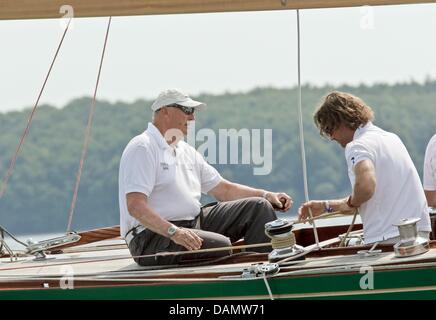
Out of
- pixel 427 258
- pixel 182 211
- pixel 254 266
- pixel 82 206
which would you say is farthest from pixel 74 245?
pixel 82 206

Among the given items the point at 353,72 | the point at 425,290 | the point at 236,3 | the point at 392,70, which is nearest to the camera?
the point at 425,290

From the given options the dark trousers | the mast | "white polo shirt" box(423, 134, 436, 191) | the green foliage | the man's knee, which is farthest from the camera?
the green foliage

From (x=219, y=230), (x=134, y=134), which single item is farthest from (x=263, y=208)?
(x=134, y=134)

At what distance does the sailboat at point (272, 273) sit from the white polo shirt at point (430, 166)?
470 mm

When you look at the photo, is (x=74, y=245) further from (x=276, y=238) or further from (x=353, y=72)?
(x=353, y=72)

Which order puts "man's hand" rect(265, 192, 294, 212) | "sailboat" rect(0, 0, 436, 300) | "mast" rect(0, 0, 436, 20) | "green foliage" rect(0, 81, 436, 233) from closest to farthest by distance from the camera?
1. "sailboat" rect(0, 0, 436, 300)
2. "man's hand" rect(265, 192, 294, 212)
3. "mast" rect(0, 0, 436, 20)
4. "green foliage" rect(0, 81, 436, 233)

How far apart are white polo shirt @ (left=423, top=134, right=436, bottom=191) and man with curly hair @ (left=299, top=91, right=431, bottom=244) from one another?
89 centimetres

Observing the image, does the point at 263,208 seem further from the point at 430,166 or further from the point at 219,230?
the point at 430,166

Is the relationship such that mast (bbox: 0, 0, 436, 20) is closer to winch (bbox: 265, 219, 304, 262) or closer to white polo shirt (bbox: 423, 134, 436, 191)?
white polo shirt (bbox: 423, 134, 436, 191)

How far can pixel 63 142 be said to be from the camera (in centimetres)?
2031

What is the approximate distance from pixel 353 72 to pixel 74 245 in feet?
16.1

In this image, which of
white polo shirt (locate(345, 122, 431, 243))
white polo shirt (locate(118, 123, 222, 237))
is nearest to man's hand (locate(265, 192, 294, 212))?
white polo shirt (locate(118, 123, 222, 237))

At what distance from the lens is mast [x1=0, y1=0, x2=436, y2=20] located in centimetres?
741

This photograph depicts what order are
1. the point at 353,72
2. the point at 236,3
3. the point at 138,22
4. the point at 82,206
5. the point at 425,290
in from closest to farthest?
the point at 425,290, the point at 236,3, the point at 138,22, the point at 353,72, the point at 82,206
